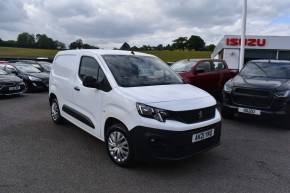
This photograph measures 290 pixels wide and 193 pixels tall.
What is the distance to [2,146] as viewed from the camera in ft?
17.3

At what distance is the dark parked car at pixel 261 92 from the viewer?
669 cm

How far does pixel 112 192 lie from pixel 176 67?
8.11 meters

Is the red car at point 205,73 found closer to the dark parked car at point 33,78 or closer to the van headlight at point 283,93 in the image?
the van headlight at point 283,93

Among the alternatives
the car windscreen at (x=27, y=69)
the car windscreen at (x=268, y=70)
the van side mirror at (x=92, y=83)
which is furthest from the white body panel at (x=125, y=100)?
the car windscreen at (x=27, y=69)

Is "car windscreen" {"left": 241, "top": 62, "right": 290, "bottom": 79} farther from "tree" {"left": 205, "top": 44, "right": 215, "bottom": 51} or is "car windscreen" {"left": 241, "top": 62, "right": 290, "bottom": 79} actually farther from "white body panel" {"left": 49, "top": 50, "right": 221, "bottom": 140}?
"tree" {"left": 205, "top": 44, "right": 215, "bottom": 51}

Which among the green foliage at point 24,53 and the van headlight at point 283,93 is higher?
the green foliage at point 24,53

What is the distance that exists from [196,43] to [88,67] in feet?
298

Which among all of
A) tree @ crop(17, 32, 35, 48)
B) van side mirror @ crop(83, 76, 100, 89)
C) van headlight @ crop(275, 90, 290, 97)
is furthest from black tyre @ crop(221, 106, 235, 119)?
tree @ crop(17, 32, 35, 48)

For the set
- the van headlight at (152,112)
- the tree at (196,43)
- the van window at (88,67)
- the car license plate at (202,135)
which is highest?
the tree at (196,43)

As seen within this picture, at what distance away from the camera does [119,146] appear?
435cm

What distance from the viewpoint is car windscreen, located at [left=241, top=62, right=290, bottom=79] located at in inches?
311

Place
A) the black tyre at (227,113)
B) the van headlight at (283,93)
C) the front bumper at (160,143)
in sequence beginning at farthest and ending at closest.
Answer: the black tyre at (227,113)
the van headlight at (283,93)
the front bumper at (160,143)

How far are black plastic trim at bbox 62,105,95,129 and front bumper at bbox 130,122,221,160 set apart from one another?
1333mm

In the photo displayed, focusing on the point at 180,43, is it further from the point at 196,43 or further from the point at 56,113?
the point at 56,113
